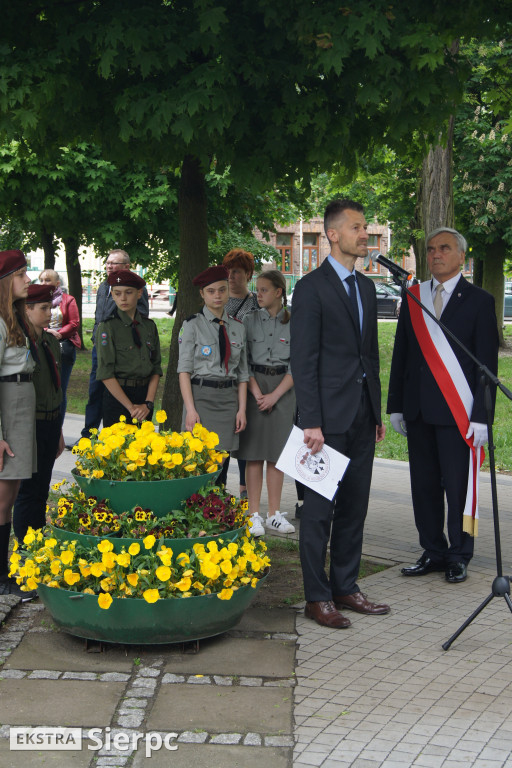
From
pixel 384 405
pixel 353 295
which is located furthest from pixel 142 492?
pixel 384 405

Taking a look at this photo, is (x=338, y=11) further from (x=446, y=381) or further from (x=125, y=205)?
(x=125, y=205)

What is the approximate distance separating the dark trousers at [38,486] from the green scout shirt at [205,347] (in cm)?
101

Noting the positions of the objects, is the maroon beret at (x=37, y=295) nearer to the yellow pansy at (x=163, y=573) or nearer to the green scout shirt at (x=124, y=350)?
the green scout shirt at (x=124, y=350)

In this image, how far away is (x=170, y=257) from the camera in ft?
59.3

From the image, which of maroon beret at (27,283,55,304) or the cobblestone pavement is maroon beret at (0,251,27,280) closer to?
maroon beret at (27,283,55,304)

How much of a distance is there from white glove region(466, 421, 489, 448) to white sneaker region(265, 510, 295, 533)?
174 centimetres

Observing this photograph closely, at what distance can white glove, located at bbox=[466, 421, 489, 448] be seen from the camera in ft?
19.3

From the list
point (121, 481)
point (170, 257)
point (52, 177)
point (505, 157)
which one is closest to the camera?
point (121, 481)

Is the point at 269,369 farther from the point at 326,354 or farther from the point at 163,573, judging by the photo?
the point at 163,573

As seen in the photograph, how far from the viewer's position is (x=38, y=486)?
19.5 feet

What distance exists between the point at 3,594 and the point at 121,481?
1217 millimetres

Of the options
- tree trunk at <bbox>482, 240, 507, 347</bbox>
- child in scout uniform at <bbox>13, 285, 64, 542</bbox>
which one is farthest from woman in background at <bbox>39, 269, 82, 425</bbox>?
tree trunk at <bbox>482, 240, 507, 347</bbox>

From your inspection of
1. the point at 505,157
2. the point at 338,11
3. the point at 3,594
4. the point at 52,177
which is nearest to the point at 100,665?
the point at 3,594

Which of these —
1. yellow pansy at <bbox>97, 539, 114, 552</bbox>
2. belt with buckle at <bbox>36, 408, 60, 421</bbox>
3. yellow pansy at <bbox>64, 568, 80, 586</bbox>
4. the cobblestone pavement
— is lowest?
the cobblestone pavement
